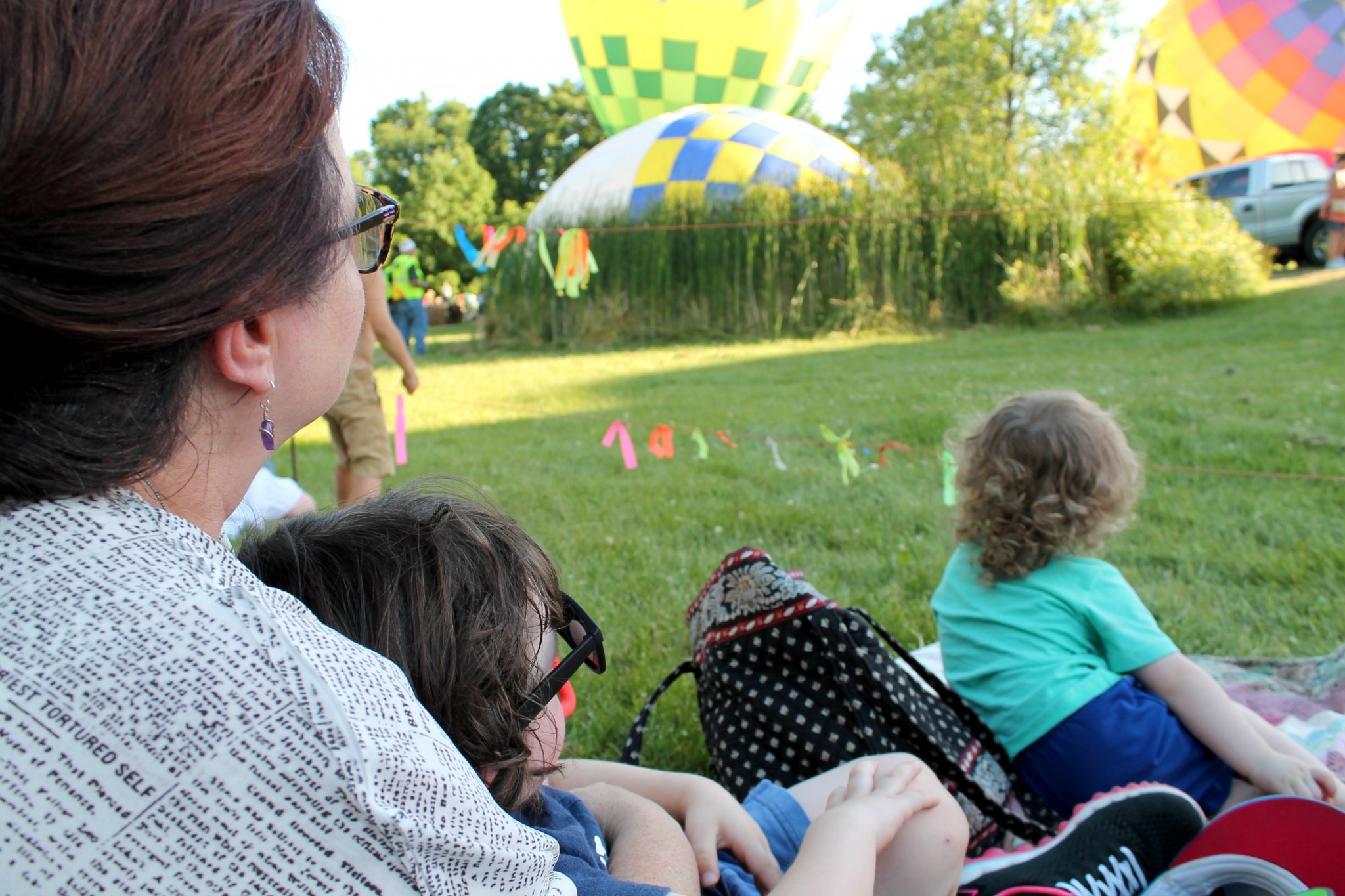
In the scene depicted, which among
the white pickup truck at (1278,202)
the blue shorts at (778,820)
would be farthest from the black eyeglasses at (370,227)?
the white pickup truck at (1278,202)

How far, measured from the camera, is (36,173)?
0.70 metres

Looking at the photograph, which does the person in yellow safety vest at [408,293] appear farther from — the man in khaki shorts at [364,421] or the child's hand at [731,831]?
the child's hand at [731,831]

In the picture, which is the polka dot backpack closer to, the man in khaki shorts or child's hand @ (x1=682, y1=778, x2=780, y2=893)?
child's hand @ (x1=682, y1=778, x2=780, y2=893)

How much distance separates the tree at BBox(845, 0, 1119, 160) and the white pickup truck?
3.68 meters

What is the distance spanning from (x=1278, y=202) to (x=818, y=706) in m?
14.2

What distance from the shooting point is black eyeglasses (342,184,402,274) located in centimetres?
98

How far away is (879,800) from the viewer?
1346mm

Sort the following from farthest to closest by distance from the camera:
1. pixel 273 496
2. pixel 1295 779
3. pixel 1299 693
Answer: pixel 273 496
pixel 1299 693
pixel 1295 779

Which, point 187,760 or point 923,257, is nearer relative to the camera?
point 187,760

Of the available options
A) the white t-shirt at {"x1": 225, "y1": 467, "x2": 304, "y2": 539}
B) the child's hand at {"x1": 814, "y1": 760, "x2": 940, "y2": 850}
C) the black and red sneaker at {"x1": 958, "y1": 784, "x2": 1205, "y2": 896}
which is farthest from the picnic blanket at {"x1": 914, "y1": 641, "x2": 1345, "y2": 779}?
the white t-shirt at {"x1": 225, "y1": 467, "x2": 304, "y2": 539}

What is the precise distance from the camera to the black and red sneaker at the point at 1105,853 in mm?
1564

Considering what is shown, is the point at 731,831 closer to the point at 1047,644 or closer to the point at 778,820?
the point at 778,820

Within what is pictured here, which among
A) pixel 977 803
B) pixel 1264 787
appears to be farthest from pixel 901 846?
pixel 1264 787

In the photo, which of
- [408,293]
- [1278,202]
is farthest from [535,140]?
[1278,202]
